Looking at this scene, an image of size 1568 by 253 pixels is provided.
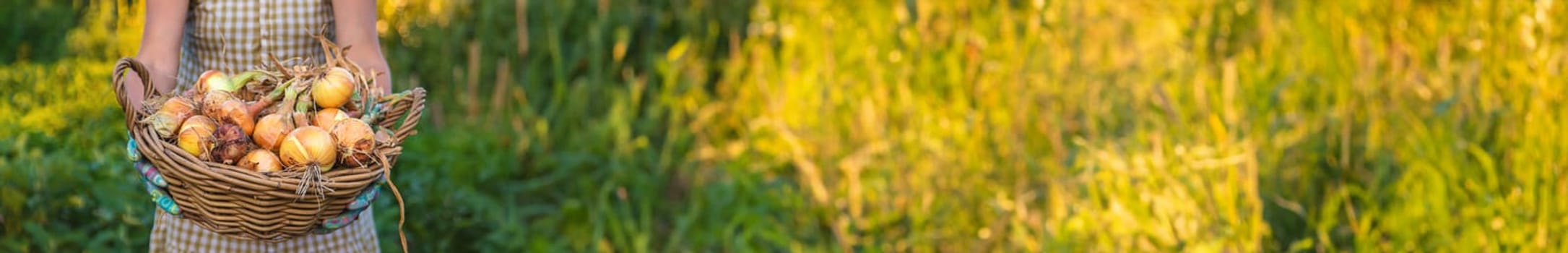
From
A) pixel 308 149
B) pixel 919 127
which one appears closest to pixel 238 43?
pixel 308 149

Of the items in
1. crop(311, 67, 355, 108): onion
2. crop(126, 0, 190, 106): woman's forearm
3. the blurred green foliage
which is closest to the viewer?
crop(311, 67, 355, 108): onion

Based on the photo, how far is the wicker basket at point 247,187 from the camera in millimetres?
2023

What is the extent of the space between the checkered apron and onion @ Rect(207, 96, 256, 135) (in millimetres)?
313

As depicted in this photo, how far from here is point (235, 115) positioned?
210 centimetres

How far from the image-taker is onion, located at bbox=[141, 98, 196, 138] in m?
2.06

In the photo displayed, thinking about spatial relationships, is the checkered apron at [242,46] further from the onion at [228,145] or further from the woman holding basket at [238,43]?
the onion at [228,145]

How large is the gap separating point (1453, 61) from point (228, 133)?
2.93m

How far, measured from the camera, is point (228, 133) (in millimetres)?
2064

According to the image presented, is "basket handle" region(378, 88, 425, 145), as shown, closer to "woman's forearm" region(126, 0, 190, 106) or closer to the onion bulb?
the onion bulb

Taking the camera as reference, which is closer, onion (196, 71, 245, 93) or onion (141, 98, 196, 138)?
onion (141, 98, 196, 138)

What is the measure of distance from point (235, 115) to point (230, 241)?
19.1 inches

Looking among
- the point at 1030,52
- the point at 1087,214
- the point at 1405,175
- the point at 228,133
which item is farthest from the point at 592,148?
the point at 228,133

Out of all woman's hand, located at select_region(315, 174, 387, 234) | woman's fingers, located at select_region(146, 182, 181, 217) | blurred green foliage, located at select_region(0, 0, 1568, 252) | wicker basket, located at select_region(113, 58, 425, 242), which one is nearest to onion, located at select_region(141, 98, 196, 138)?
wicker basket, located at select_region(113, 58, 425, 242)

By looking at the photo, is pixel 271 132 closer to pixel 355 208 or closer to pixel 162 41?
pixel 355 208
